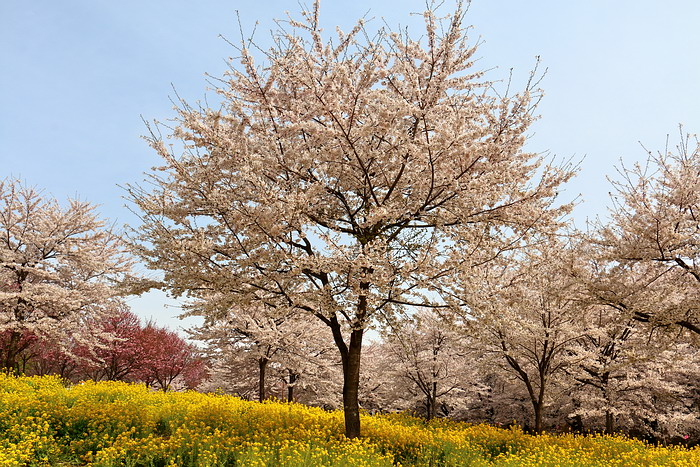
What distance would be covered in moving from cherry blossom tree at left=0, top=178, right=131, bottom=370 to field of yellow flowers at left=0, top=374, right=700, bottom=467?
7834 mm

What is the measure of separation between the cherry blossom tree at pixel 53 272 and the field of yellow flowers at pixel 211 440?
7.83 meters

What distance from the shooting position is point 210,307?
356 inches

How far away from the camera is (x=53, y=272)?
20953 millimetres

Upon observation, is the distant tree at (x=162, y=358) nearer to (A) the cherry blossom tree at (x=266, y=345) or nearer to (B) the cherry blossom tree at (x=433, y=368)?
(A) the cherry blossom tree at (x=266, y=345)

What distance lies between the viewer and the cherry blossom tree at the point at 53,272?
1902 cm

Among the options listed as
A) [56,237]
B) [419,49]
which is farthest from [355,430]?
[56,237]

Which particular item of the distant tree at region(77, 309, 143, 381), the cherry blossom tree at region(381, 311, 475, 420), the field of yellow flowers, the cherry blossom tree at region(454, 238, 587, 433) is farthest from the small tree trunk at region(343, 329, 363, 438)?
the distant tree at region(77, 309, 143, 381)

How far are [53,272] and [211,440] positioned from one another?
59.4 feet

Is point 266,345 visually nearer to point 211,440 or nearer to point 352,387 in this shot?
point 352,387

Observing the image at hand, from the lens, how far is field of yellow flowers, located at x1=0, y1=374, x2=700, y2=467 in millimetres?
6680

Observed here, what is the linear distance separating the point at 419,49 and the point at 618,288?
333 inches

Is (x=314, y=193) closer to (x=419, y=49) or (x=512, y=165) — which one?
(x=419, y=49)

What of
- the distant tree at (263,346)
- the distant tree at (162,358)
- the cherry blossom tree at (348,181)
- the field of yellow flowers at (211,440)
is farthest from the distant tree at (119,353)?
the cherry blossom tree at (348,181)

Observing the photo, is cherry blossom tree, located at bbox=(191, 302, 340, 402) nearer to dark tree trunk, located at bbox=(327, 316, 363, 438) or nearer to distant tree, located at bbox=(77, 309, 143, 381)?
dark tree trunk, located at bbox=(327, 316, 363, 438)
